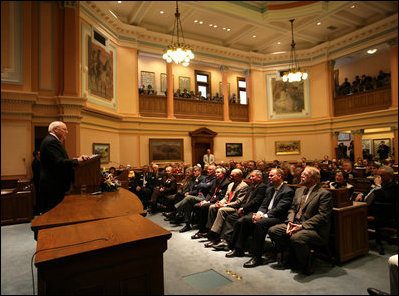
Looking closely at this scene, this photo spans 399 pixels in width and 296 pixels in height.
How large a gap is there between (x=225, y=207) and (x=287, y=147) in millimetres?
10058

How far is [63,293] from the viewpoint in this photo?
101 cm

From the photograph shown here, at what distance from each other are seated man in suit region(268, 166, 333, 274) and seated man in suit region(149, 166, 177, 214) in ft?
10.8

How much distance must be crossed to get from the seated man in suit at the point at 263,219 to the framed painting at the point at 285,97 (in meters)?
10.3

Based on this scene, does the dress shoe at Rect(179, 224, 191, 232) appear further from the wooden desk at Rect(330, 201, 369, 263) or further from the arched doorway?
the arched doorway

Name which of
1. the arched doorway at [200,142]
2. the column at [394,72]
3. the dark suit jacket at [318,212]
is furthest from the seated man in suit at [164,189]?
the column at [394,72]

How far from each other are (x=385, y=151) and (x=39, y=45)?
493 inches

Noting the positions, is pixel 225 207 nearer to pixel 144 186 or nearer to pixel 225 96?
pixel 144 186

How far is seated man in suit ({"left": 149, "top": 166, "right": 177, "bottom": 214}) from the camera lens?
6053 millimetres

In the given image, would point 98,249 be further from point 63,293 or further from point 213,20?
point 213,20

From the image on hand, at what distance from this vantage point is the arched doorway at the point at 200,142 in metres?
11.3

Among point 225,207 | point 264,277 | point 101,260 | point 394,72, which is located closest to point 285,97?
point 394,72

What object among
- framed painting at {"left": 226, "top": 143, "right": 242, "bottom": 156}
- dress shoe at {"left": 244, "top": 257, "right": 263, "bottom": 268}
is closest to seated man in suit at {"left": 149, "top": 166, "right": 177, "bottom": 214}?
dress shoe at {"left": 244, "top": 257, "right": 263, "bottom": 268}

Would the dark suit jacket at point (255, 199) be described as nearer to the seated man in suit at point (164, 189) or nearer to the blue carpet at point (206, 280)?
the blue carpet at point (206, 280)

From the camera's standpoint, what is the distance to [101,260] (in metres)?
1.09
